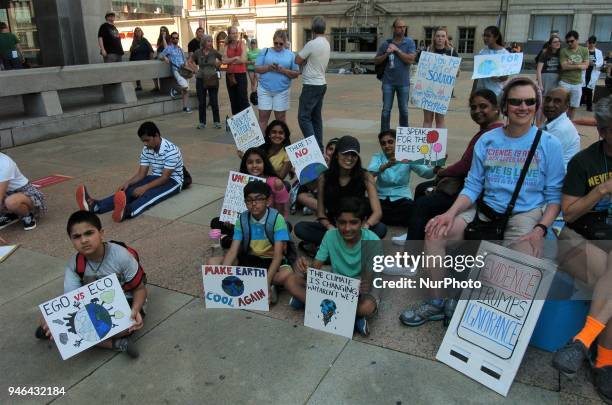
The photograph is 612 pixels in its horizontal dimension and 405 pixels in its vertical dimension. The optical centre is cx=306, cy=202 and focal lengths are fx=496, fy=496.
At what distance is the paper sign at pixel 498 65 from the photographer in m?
6.34

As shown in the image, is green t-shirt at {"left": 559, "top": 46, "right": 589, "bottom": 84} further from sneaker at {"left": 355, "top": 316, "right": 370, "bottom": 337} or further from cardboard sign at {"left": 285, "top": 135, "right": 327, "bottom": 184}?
sneaker at {"left": 355, "top": 316, "right": 370, "bottom": 337}

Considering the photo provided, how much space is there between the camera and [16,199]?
15.8ft

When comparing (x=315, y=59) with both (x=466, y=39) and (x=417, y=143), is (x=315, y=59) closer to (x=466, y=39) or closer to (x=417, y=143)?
(x=417, y=143)

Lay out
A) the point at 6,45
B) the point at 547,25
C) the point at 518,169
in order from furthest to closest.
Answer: the point at 547,25, the point at 6,45, the point at 518,169

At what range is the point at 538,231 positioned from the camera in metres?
3.00

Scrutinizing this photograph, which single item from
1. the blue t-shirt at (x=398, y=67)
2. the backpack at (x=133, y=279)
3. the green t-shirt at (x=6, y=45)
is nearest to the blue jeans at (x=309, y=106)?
the blue t-shirt at (x=398, y=67)

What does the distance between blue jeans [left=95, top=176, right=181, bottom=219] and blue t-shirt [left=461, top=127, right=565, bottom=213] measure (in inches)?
140

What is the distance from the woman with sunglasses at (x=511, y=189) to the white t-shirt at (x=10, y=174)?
3902mm

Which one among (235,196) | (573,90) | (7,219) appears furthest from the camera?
(573,90)

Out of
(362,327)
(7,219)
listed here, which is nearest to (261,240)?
(362,327)

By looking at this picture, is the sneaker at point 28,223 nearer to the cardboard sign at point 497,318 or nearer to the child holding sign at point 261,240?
the child holding sign at point 261,240

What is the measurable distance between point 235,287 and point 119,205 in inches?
90.9

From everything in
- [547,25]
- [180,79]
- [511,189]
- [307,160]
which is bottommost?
[307,160]

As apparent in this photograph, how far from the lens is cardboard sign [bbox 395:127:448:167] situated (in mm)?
4766
